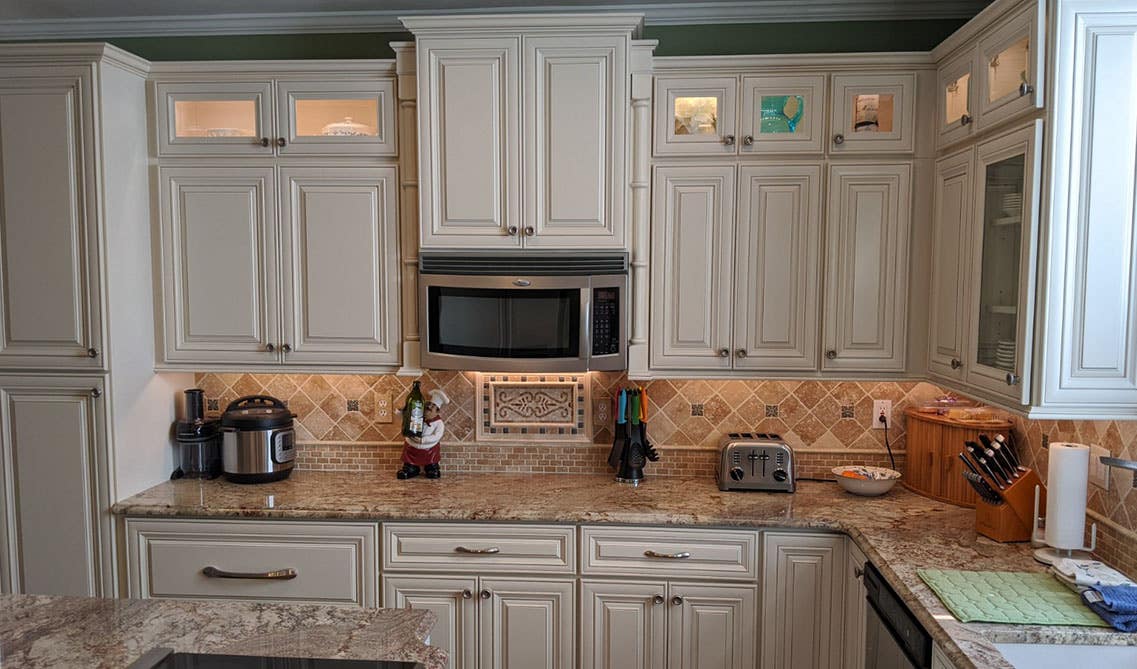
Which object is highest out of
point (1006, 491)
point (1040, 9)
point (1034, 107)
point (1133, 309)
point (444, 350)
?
point (1040, 9)

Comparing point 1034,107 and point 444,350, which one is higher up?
point 1034,107

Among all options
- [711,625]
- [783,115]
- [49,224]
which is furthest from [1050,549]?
[49,224]

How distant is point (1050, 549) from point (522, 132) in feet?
7.06

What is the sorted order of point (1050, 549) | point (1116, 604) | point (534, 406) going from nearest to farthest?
1. point (1116, 604)
2. point (1050, 549)
3. point (534, 406)

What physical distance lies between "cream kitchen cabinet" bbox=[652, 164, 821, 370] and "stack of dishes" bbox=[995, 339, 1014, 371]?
2.18 feet

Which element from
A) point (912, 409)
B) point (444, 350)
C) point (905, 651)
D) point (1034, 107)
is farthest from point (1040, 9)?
point (444, 350)

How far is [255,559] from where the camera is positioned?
2553mm

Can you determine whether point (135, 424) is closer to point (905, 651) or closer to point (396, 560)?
point (396, 560)

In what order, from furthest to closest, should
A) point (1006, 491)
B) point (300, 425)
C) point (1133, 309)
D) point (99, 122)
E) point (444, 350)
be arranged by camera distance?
point (300, 425)
point (444, 350)
point (99, 122)
point (1006, 491)
point (1133, 309)

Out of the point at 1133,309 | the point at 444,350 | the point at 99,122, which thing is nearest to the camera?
the point at 1133,309

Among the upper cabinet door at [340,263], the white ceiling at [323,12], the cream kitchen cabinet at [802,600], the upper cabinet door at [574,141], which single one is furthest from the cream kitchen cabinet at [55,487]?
the cream kitchen cabinet at [802,600]

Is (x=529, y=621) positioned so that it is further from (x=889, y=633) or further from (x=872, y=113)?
(x=872, y=113)

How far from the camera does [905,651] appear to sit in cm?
189

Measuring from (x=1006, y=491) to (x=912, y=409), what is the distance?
689mm
